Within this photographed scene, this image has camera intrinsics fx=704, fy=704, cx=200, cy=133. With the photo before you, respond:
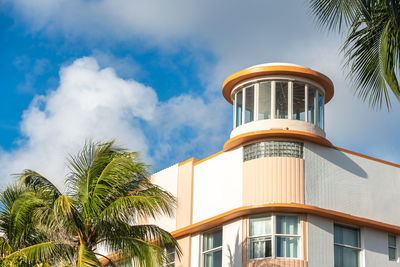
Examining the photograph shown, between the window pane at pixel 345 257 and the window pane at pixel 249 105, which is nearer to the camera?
the window pane at pixel 345 257

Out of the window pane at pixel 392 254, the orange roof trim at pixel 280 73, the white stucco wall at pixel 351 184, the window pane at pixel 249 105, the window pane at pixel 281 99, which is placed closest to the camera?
the white stucco wall at pixel 351 184

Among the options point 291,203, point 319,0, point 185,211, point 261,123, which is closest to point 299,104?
point 261,123

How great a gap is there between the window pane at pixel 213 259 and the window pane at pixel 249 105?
16.9 ft

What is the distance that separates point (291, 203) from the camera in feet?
80.0

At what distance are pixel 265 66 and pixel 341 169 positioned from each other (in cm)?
473

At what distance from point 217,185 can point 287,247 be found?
3.78m

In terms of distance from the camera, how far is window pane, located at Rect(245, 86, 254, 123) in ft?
88.1

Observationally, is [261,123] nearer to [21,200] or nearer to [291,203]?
[291,203]

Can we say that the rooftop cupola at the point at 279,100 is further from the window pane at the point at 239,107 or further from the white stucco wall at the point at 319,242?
the white stucco wall at the point at 319,242

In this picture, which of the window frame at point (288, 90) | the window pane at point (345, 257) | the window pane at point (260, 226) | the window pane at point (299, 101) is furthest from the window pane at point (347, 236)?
the window pane at point (299, 101)

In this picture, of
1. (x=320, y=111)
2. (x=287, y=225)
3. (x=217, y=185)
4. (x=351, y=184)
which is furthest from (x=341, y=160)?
(x=217, y=185)

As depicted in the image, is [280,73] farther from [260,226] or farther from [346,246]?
[346,246]

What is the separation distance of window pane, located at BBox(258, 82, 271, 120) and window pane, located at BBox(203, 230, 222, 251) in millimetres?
4672

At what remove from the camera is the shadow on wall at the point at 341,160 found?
2573 cm
